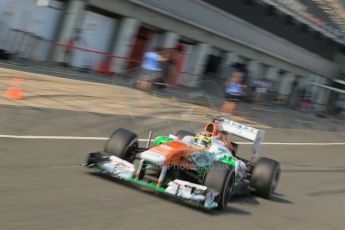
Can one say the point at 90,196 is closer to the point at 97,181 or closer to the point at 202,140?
the point at 97,181

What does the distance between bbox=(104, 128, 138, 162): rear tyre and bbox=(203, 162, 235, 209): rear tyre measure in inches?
46.8

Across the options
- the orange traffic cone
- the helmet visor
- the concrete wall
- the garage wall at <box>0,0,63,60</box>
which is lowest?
the orange traffic cone

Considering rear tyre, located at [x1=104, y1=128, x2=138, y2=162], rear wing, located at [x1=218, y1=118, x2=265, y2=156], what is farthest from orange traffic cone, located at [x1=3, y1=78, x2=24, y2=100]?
rear wing, located at [x1=218, y1=118, x2=265, y2=156]

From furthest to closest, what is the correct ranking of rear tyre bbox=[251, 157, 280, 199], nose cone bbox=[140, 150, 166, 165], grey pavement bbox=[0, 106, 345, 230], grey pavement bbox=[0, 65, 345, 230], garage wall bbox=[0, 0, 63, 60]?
garage wall bbox=[0, 0, 63, 60] < rear tyre bbox=[251, 157, 280, 199] < nose cone bbox=[140, 150, 166, 165] < grey pavement bbox=[0, 65, 345, 230] < grey pavement bbox=[0, 106, 345, 230]

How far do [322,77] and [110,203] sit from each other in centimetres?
4396

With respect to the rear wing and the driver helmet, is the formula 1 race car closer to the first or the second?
the driver helmet

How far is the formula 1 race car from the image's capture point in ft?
22.3

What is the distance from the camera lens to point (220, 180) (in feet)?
23.2

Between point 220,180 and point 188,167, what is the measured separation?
0.51m

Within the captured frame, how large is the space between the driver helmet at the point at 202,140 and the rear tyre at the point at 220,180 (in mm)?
739

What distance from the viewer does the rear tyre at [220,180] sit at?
7.03m

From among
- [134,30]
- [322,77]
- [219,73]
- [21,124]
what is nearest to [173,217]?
[21,124]

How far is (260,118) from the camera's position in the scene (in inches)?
885

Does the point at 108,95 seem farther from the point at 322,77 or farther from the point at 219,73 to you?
the point at 322,77
